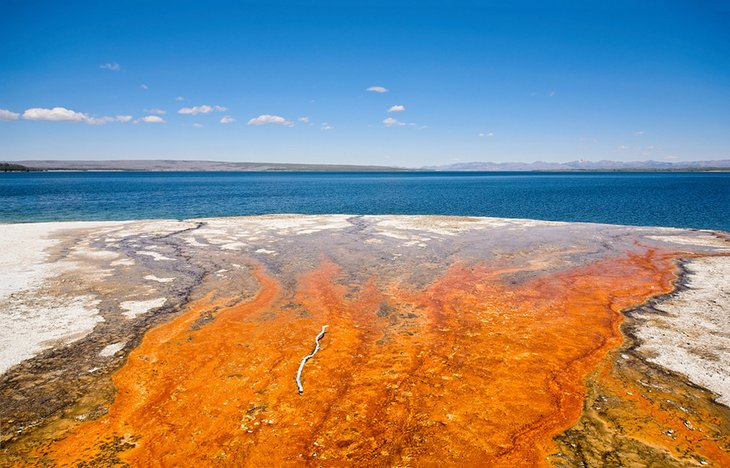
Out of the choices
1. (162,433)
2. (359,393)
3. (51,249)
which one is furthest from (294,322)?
(51,249)

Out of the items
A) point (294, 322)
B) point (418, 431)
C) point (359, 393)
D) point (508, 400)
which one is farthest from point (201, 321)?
Result: point (508, 400)

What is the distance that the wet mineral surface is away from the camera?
16.9 feet

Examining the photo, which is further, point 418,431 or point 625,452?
point 418,431

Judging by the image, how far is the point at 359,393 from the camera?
6320mm

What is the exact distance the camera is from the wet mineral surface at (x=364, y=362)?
5.14 meters

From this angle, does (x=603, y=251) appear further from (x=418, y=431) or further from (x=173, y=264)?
(x=173, y=264)

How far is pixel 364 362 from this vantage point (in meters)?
7.39

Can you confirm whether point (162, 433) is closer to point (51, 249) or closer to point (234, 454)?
point (234, 454)

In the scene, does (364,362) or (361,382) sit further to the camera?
(364,362)

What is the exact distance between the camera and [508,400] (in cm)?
615

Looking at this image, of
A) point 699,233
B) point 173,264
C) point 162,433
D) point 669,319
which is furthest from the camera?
point 699,233

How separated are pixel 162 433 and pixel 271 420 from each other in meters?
1.49

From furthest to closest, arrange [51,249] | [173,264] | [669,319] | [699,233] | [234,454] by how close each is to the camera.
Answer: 1. [699,233]
2. [51,249]
3. [173,264]
4. [669,319]
5. [234,454]

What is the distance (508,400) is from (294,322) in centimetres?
522
